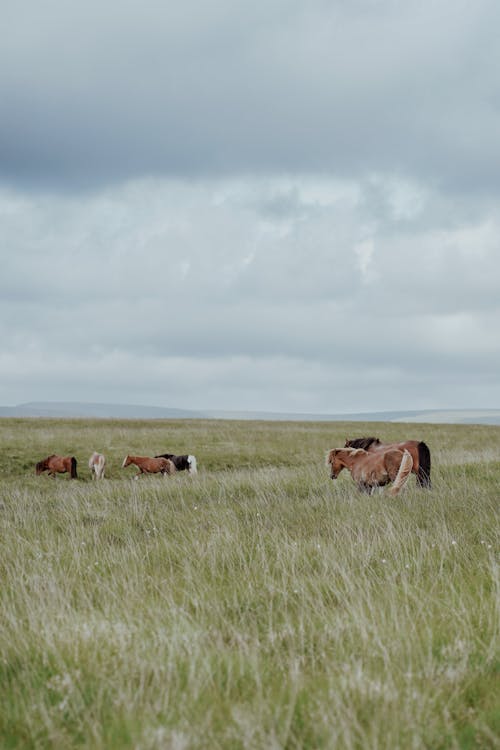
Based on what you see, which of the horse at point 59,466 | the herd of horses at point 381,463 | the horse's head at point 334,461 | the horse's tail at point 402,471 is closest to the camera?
the horse's tail at point 402,471

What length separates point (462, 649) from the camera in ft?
13.0

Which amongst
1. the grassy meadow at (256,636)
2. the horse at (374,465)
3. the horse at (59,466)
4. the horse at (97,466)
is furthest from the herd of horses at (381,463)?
the horse at (59,466)

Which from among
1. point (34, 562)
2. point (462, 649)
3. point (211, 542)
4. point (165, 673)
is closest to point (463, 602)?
point (462, 649)

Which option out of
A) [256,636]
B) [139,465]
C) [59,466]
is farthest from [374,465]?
[59,466]

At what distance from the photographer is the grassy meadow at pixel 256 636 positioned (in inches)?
122

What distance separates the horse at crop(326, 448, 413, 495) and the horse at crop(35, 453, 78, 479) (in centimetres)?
1239

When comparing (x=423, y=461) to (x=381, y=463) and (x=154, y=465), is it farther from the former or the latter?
(x=154, y=465)

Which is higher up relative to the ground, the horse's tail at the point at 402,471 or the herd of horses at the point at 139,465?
the horse's tail at the point at 402,471

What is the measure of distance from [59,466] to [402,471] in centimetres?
1430

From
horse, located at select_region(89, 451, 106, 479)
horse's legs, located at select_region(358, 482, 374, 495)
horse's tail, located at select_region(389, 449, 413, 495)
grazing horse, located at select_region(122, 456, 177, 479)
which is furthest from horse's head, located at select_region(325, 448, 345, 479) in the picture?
horse, located at select_region(89, 451, 106, 479)

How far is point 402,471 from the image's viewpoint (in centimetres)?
1121

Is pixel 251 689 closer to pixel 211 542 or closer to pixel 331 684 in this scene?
pixel 331 684

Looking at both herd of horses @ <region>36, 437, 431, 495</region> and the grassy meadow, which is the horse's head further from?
A: the grassy meadow

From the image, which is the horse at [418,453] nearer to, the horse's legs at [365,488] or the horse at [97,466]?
the horse's legs at [365,488]
